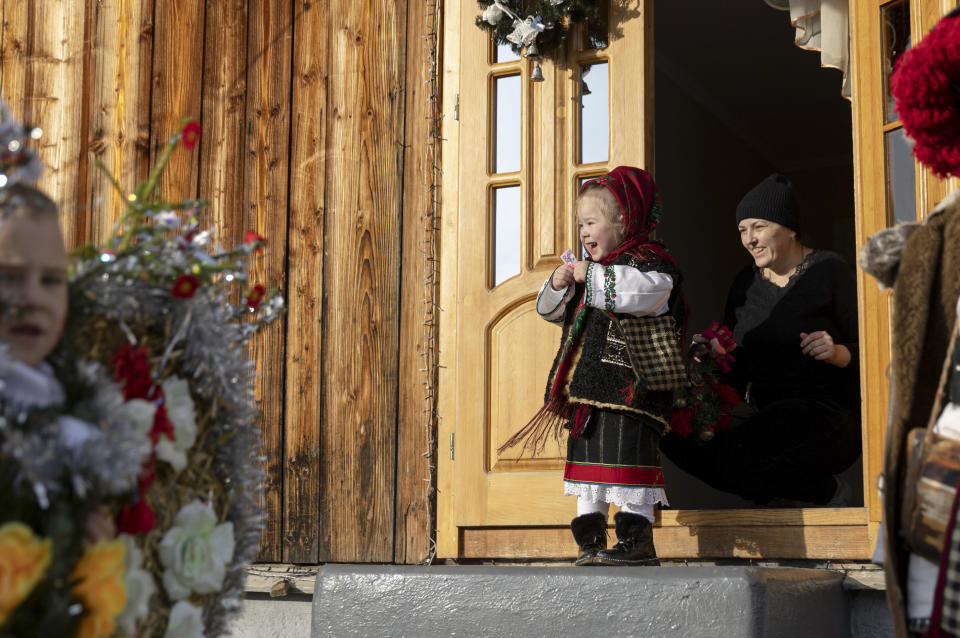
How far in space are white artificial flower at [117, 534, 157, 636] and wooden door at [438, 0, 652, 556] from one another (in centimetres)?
248

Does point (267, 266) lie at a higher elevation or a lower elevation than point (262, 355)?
higher

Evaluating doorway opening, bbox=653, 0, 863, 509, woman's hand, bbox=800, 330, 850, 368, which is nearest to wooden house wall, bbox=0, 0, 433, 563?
woman's hand, bbox=800, 330, 850, 368

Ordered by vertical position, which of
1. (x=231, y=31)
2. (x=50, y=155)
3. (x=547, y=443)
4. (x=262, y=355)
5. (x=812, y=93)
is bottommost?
(x=547, y=443)

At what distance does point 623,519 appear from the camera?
10.0 ft

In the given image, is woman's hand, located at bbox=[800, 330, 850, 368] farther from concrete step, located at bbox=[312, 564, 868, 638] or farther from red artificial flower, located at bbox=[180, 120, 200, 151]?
red artificial flower, located at bbox=[180, 120, 200, 151]

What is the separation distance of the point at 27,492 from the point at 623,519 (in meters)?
2.11

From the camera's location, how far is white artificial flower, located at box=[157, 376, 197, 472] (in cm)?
138

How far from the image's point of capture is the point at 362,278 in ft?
13.9

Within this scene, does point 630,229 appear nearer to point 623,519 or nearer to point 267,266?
point 623,519

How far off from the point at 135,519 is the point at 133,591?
0.28 feet

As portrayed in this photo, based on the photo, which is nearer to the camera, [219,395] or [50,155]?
[219,395]

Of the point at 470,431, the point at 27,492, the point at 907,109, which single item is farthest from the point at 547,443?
the point at 27,492

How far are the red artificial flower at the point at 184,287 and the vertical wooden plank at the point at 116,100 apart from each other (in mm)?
3409

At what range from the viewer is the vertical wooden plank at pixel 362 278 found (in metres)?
4.13
